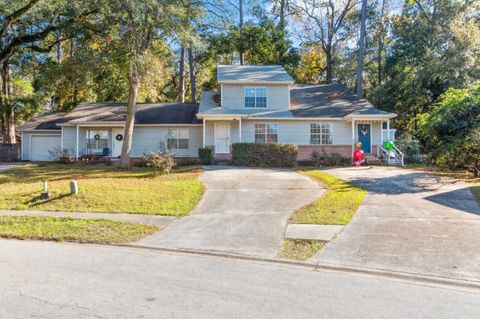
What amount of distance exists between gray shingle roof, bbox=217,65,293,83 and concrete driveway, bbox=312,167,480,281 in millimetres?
13898

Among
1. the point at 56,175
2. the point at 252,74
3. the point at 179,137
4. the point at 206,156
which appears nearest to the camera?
the point at 56,175

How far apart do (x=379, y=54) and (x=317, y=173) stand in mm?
26298

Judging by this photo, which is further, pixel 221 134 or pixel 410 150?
pixel 221 134

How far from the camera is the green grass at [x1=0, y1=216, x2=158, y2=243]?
27.1 feet

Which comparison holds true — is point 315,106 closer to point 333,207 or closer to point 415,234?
point 333,207

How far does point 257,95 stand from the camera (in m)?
24.8

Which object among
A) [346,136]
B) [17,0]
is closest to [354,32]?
[346,136]

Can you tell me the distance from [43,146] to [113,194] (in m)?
17.6

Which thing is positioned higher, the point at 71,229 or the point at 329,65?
the point at 329,65

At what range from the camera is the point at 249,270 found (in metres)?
6.01

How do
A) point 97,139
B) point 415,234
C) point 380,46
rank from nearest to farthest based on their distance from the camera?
point 415,234 < point 97,139 < point 380,46

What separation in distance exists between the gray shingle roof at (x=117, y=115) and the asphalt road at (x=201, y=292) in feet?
62.3

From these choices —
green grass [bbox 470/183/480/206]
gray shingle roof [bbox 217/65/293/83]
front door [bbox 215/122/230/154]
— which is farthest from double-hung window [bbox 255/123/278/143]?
green grass [bbox 470/183/480/206]

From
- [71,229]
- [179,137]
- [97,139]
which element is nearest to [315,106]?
[179,137]
